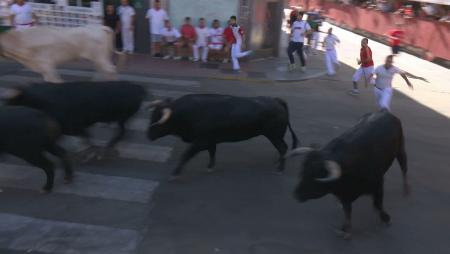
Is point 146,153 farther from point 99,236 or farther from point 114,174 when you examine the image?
point 99,236

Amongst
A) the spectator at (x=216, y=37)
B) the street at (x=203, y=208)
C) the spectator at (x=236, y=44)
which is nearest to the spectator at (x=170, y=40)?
the spectator at (x=216, y=37)

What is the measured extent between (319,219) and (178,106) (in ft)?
7.65

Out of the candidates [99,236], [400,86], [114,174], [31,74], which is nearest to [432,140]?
[400,86]

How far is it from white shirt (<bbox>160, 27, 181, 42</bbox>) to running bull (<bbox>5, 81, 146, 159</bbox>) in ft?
26.0

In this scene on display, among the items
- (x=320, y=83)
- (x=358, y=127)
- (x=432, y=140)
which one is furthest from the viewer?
(x=320, y=83)

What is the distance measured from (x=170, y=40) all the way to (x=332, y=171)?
433 inches

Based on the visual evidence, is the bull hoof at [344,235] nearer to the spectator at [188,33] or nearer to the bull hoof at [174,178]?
the bull hoof at [174,178]

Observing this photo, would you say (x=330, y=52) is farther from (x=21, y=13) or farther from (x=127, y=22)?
(x=21, y=13)

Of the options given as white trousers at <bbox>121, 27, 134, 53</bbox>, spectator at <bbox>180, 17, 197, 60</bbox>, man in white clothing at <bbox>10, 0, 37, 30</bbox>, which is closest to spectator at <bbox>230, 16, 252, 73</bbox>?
spectator at <bbox>180, 17, 197, 60</bbox>

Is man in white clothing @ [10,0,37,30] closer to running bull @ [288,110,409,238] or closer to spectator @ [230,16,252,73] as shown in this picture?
spectator @ [230,16,252,73]

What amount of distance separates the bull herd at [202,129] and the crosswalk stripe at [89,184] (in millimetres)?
227

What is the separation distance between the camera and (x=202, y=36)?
14.6 meters

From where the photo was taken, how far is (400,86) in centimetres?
1348

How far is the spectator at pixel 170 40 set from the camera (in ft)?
48.1
